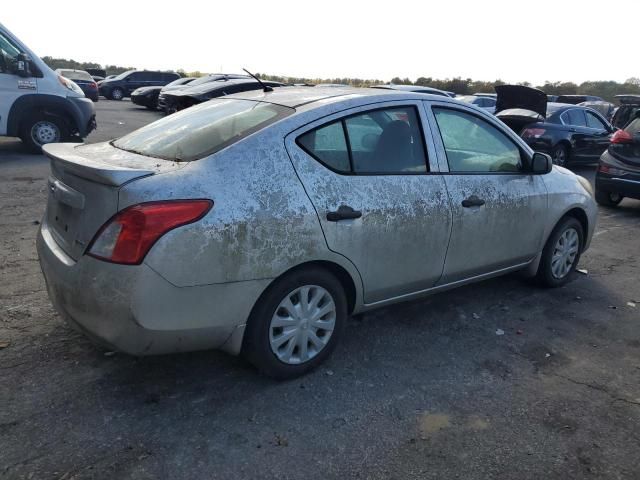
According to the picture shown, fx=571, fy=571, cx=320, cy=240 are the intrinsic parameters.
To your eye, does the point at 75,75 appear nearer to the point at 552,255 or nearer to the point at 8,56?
the point at 8,56

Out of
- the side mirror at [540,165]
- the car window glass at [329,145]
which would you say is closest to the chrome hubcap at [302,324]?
the car window glass at [329,145]

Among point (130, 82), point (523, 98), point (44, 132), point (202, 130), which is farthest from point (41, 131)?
point (130, 82)

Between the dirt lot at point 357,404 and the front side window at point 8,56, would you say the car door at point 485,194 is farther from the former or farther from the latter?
the front side window at point 8,56

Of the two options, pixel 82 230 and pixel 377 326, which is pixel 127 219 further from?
pixel 377 326

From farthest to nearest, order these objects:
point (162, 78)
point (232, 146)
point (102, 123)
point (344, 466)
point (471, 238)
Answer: point (162, 78), point (102, 123), point (471, 238), point (232, 146), point (344, 466)

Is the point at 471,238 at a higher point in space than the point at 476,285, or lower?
higher

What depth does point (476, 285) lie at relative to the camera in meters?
5.12

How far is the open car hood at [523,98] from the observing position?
11.5 meters

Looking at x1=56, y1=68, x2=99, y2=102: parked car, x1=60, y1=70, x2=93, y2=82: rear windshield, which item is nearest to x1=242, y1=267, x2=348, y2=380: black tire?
x1=56, y1=68, x2=99, y2=102: parked car

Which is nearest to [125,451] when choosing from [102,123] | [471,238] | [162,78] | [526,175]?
[471,238]

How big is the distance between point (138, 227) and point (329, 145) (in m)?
1.24

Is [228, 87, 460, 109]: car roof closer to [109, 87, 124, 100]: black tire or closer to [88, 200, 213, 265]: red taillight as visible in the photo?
[88, 200, 213, 265]: red taillight

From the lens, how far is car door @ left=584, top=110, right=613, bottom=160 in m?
12.7

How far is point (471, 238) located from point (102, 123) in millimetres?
15683
